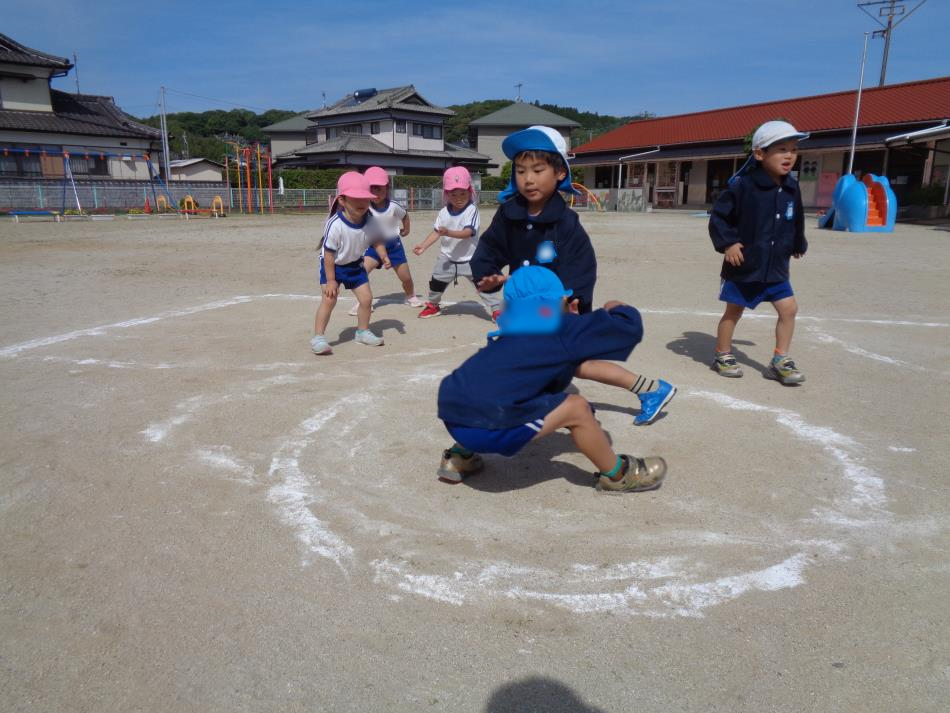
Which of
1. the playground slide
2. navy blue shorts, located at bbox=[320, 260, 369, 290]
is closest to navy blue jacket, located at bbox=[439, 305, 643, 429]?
navy blue shorts, located at bbox=[320, 260, 369, 290]

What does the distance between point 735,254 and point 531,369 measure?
9.57 ft

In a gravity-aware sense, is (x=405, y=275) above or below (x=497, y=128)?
below

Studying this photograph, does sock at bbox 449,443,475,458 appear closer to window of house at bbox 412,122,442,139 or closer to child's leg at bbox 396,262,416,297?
child's leg at bbox 396,262,416,297

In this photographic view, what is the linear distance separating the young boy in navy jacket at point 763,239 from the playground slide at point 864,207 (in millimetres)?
18109

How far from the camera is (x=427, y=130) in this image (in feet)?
175

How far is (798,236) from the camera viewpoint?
5.34 metres

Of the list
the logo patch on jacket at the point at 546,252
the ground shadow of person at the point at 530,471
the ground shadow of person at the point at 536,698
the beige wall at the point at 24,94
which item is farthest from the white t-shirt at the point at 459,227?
the beige wall at the point at 24,94

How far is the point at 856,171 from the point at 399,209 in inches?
1280

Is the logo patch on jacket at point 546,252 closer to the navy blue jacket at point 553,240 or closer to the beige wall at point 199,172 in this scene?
the navy blue jacket at point 553,240

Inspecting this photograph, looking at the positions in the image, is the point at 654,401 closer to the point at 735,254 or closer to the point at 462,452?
the point at 462,452

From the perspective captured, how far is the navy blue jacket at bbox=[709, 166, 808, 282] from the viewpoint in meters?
5.19

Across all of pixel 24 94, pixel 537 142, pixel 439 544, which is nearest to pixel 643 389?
pixel 537 142

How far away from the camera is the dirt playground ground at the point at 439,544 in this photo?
2107mm

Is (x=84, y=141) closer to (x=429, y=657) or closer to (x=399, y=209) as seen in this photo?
(x=399, y=209)
